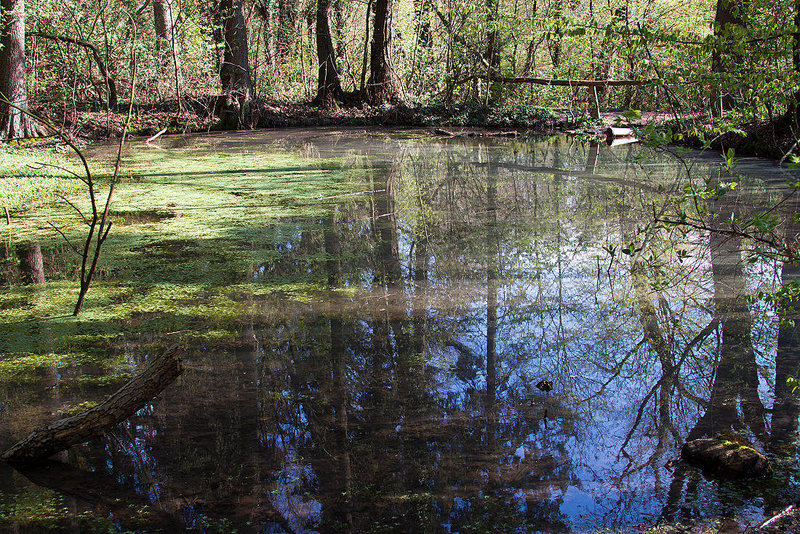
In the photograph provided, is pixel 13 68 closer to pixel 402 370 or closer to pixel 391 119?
pixel 391 119

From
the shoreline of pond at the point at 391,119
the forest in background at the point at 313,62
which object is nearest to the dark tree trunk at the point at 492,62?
the forest in background at the point at 313,62

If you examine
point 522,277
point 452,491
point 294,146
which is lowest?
point 452,491

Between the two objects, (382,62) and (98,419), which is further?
(382,62)

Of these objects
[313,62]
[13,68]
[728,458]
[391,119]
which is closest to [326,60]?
[391,119]

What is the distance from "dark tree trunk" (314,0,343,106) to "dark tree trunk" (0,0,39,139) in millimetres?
7302

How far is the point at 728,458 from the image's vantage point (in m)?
2.35

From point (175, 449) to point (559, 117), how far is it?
13679 mm

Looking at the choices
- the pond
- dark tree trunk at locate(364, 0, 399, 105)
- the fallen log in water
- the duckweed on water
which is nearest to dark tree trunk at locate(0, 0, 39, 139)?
the duckweed on water

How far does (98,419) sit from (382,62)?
49.9 feet

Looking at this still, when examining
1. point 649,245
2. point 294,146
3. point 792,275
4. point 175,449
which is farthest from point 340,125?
point 175,449

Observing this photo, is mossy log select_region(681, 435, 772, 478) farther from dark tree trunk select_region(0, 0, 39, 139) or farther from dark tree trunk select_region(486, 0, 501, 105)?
dark tree trunk select_region(486, 0, 501, 105)

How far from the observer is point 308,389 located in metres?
3.12

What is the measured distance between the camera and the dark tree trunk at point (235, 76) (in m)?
15.1

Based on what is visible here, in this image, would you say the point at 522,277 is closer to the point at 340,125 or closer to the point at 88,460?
the point at 88,460
